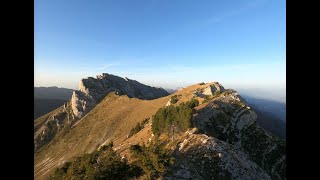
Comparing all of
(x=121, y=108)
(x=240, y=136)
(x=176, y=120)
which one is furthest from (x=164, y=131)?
(x=121, y=108)

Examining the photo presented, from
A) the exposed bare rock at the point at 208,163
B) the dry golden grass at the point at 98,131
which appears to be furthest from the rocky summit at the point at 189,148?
the dry golden grass at the point at 98,131

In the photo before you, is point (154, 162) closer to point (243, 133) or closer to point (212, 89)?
→ point (243, 133)

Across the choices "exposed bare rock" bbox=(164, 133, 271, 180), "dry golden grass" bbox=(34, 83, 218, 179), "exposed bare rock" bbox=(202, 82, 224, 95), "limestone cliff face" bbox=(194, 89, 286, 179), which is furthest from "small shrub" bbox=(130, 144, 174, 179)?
"exposed bare rock" bbox=(202, 82, 224, 95)

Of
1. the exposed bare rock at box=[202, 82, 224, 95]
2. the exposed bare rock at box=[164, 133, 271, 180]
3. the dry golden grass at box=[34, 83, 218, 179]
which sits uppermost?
the exposed bare rock at box=[202, 82, 224, 95]

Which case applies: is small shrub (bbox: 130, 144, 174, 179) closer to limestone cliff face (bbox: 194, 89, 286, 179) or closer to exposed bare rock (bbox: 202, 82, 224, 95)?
limestone cliff face (bbox: 194, 89, 286, 179)

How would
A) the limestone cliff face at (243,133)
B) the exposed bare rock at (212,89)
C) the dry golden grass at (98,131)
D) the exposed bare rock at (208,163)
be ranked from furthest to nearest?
the dry golden grass at (98,131) → the exposed bare rock at (212,89) → the limestone cliff face at (243,133) → the exposed bare rock at (208,163)

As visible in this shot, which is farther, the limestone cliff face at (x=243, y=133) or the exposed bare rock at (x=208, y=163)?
the limestone cliff face at (x=243, y=133)

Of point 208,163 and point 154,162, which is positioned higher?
point 154,162

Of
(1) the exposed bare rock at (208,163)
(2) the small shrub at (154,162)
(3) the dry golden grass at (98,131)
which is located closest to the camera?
(2) the small shrub at (154,162)

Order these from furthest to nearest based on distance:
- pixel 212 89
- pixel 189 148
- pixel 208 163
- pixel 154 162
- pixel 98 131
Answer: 1. pixel 98 131
2. pixel 212 89
3. pixel 189 148
4. pixel 208 163
5. pixel 154 162

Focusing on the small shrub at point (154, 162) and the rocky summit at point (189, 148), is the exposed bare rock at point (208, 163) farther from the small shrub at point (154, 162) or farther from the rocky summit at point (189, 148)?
the small shrub at point (154, 162)

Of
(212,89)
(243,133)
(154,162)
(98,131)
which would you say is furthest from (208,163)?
(98,131)

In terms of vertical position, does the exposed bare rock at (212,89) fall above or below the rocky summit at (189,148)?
above
